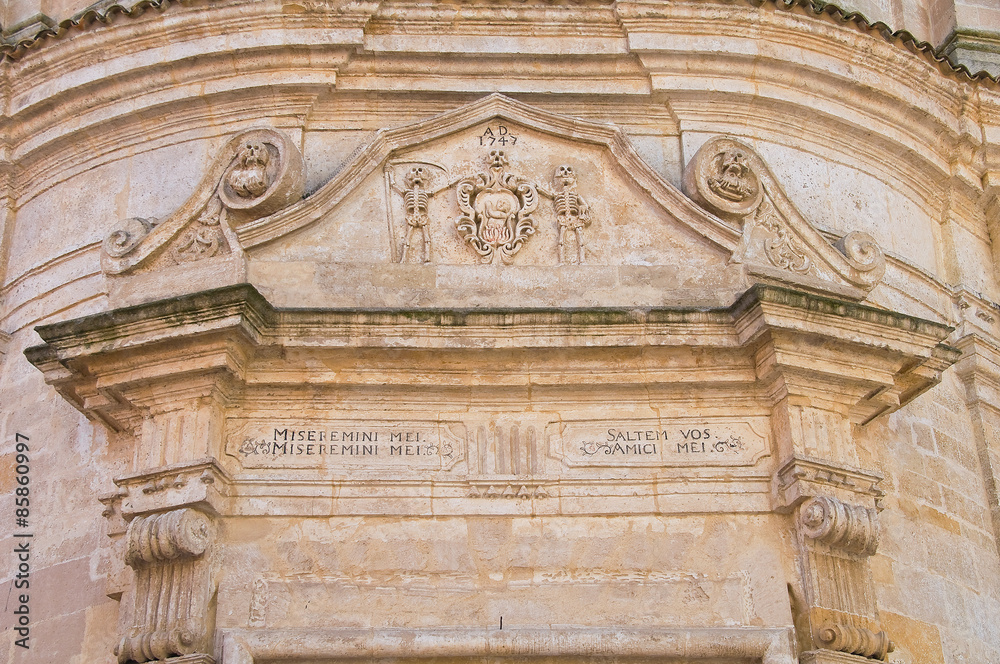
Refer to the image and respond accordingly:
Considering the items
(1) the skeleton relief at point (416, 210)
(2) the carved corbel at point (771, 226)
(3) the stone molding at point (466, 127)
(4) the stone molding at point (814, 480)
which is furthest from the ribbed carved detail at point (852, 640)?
(1) the skeleton relief at point (416, 210)

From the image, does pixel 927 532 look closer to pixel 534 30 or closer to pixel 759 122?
pixel 759 122

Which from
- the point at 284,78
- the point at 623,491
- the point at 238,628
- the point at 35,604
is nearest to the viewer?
the point at 238,628

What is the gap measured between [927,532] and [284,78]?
514 centimetres

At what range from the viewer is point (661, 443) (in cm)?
795

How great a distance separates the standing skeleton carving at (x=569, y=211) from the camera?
28.1ft

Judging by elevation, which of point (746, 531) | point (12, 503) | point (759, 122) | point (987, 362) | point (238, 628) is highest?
point (759, 122)

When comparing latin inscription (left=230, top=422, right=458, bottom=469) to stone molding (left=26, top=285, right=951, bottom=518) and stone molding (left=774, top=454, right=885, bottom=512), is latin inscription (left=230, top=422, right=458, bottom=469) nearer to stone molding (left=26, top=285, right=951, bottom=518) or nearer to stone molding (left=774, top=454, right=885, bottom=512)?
stone molding (left=26, top=285, right=951, bottom=518)

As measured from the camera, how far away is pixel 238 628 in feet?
23.9

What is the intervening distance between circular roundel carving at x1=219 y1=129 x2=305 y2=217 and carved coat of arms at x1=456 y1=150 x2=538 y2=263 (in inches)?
41.4

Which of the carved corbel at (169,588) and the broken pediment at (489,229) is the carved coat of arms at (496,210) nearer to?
the broken pediment at (489,229)

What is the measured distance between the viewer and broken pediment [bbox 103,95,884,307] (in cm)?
834

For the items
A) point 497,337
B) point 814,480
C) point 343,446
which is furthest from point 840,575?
point 343,446

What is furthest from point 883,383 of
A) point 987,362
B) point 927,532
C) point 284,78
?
point 284,78

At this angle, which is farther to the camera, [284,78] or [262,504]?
[284,78]
